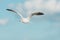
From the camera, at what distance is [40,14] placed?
1950cm

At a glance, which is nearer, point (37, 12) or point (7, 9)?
point (37, 12)

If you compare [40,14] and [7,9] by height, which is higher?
[7,9]

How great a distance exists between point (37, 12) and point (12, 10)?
304 cm

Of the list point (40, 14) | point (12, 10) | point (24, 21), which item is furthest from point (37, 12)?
point (12, 10)

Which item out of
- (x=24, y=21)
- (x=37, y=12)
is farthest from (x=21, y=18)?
(x=37, y=12)

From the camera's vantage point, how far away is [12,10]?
20859 millimetres

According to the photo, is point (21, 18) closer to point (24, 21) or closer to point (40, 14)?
point (24, 21)

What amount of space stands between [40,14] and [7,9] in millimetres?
4278

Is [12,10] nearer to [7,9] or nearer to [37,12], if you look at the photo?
[7,9]

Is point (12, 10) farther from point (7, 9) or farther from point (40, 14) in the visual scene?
point (40, 14)

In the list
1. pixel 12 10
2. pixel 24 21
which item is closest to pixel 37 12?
pixel 24 21

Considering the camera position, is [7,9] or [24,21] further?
[7,9]

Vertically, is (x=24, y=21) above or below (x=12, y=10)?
below

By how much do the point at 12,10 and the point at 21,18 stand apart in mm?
1399
